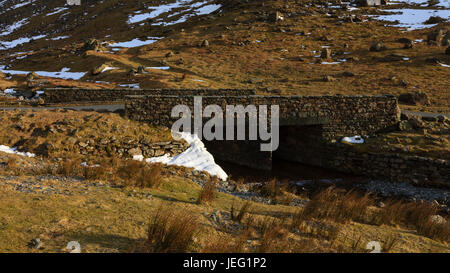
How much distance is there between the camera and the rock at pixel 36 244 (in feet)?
14.1

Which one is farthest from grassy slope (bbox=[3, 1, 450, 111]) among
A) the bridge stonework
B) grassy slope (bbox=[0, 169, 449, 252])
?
grassy slope (bbox=[0, 169, 449, 252])

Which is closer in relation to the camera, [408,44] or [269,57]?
[408,44]

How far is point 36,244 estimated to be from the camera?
4.32 m

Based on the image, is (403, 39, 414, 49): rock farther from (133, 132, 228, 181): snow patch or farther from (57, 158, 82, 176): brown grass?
(57, 158, 82, 176): brown grass

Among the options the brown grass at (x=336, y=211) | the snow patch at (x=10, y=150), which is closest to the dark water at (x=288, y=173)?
the brown grass at (x=336, y=211)

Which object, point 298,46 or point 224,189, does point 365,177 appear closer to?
point 224,189

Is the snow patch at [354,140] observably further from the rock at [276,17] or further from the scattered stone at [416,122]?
the rock at [276,17]

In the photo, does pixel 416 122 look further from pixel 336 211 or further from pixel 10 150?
pixel 10 150

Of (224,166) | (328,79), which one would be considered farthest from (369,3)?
(224,166)

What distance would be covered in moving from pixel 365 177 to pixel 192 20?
59.8 metres

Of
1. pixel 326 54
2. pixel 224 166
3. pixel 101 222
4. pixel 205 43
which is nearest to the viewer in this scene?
pixel 101 222

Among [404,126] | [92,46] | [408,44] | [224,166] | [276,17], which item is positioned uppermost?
[276,17]

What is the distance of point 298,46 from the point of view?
46000 millimetres
